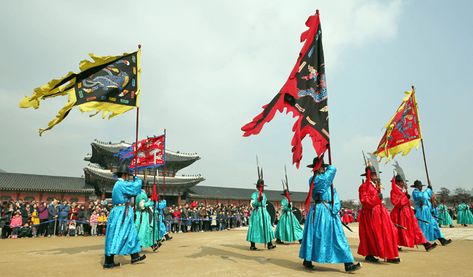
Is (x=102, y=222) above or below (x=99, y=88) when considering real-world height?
below

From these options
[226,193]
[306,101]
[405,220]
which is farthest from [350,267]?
[226,193]

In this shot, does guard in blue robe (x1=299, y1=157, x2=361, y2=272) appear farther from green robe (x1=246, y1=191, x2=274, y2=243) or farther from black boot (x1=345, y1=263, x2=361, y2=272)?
green robe (x1=246, y1=191, x2=274, y2=243)

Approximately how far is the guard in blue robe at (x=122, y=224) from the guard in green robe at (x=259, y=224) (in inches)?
139

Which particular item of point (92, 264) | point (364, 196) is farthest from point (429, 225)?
point (92, 264)

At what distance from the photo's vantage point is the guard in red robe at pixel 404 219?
8195 mm

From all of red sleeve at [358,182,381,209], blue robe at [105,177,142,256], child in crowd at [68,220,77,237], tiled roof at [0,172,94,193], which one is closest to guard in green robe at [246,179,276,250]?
red sleeve at [358,182,381,209]

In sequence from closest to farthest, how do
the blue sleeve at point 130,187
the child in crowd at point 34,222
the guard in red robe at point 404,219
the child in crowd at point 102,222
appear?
the blue sleeve at point 130,187 < the guard in red robe at point 404,219 < the child in crowd at point 34,222 < the child in crowd at point 102,222

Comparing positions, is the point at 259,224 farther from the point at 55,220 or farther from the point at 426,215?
the point at 55,220

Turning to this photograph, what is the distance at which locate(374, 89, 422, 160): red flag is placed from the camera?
10.6 m

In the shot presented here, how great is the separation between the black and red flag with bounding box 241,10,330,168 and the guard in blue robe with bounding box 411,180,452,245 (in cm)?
558

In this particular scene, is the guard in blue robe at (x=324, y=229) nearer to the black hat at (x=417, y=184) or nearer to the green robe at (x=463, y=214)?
the black hat at (x=417, y=184)

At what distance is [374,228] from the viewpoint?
6.70 m

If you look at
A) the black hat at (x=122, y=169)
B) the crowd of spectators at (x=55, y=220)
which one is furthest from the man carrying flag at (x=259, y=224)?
the crowd of spectators at (x=55, y=220)

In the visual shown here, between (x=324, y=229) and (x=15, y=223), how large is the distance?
Result: 54.7 feet
